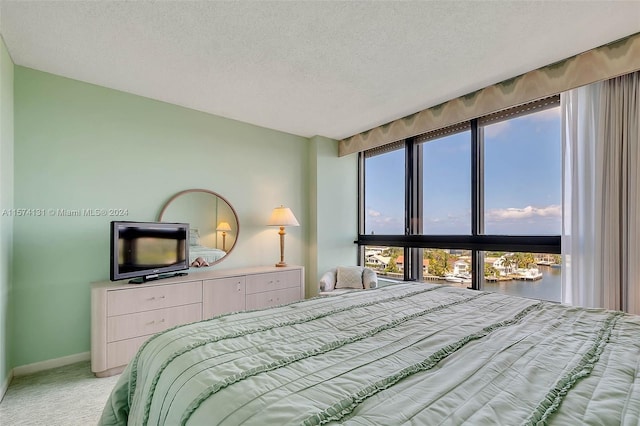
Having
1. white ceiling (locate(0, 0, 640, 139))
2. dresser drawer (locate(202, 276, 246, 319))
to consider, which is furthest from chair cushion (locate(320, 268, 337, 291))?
white ceiling (locate(0, 0, 640, 139))

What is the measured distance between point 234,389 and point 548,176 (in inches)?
129

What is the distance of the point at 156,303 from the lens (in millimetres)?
2711

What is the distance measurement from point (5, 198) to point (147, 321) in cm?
141

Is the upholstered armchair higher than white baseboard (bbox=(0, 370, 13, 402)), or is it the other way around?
the upholstered armchair

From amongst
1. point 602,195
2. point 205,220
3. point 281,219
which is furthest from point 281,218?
point 602,195

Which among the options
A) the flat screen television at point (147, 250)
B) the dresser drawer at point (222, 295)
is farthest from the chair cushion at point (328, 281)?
the flat screen television at point (147, 250)

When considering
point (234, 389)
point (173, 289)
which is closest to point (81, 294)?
point (173, 289)

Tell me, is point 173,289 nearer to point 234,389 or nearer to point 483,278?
point 234,389

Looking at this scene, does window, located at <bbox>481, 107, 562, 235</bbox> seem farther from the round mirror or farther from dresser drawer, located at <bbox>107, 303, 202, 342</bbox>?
dresser drawer, located at <bbox>107, 303, 202, 342</bbox>

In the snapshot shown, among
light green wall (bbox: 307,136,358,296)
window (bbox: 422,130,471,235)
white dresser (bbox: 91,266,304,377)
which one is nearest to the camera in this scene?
white dresser (bbox: 91,266,304,377)

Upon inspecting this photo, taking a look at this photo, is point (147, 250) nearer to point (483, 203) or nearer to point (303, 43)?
point (303, 43)

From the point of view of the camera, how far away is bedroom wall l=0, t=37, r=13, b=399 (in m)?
2.17

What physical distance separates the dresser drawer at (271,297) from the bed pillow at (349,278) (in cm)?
62

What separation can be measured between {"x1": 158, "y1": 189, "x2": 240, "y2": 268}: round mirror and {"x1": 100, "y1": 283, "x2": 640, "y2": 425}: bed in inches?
80.1
